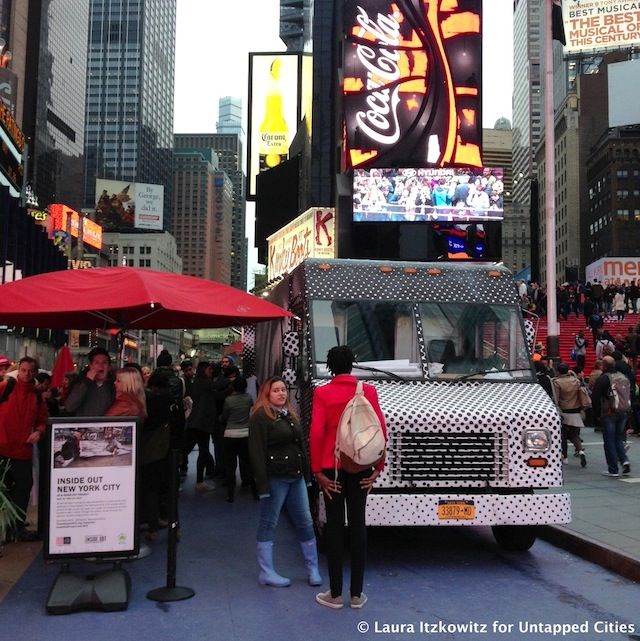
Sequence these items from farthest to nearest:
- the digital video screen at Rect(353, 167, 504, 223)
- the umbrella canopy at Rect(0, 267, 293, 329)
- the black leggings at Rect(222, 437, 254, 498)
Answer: the digital video screen at Rect(353, 167, 504, 223) < the black leggings at Rect(222, 437, 254, 498) < the umbrella canopy at Rect(0, 267, 293, 329)

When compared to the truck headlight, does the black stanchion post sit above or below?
below

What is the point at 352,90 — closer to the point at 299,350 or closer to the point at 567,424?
the point at 567,424

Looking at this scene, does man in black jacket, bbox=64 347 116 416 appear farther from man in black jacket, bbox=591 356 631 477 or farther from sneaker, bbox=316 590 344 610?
man in black jacket, bbox=591 356 631 477

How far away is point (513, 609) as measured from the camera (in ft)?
19.7

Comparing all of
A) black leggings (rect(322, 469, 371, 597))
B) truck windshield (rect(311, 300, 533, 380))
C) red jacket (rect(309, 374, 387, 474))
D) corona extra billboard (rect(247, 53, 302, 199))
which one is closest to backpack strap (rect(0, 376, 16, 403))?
truck windshield (rect(311, 300, 533, 380))

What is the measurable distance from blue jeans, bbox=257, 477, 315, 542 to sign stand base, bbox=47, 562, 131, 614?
1183mm

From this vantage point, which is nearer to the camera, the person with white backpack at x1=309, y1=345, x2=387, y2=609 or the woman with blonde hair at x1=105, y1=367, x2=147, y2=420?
the person with white backpack at x1=309, y1=345, x2=387, y2=609

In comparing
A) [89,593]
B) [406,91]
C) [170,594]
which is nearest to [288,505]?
[170,594]

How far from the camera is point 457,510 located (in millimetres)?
6938

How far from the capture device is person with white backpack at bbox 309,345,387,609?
5.79 meters

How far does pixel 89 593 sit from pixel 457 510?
124 inches

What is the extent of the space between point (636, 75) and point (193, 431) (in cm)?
6867

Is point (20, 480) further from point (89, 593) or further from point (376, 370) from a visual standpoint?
point (376, 370)

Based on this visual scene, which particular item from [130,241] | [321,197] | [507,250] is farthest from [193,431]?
[507,250]
